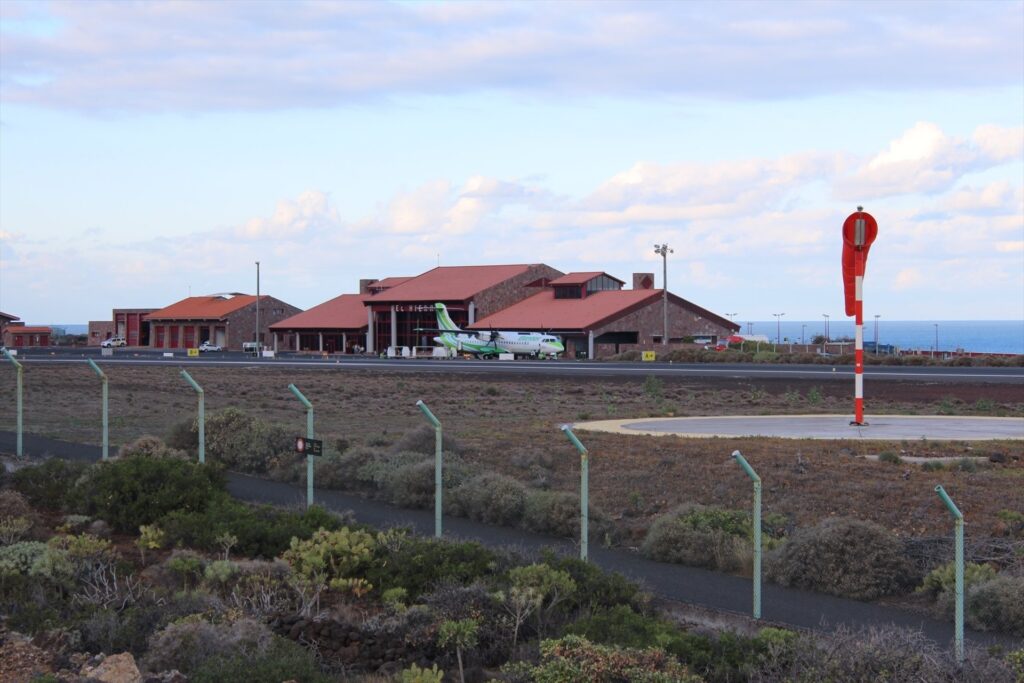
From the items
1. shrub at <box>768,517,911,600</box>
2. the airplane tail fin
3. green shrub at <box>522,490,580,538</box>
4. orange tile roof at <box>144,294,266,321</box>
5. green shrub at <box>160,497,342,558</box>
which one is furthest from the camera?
orange tile roof at <box>144,294,266,321</box>

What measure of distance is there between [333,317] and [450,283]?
13.0 meters

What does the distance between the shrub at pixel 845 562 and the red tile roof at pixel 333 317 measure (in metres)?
92.7

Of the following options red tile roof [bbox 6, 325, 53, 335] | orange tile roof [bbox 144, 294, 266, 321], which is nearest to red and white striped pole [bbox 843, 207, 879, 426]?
orange tile roof [bbox 144, 294, 266, 321]

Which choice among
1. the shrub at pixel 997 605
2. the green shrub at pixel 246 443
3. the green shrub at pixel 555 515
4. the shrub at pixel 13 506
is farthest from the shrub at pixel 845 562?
the green shrub at pixel 246 443

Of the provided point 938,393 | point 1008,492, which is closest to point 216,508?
point 1008,492

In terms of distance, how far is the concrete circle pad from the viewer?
25625 mm

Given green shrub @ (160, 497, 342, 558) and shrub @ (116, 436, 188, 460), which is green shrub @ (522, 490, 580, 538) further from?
shrub @ (116, 436, 188, 460)

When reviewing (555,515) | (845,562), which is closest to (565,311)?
(555,515)

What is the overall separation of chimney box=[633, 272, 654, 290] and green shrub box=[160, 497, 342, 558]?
89033 millimetres

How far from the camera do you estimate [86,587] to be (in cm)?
1177

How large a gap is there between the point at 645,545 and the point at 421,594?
4.87 m

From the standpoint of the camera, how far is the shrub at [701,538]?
14.9 metres

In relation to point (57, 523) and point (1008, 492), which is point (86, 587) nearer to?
point (57, 523)

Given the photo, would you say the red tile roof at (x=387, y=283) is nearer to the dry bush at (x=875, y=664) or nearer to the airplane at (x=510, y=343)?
the airplane at (x=510, y=343)
